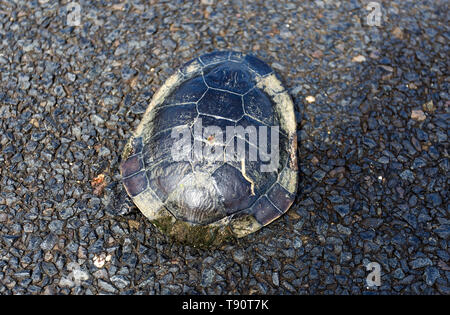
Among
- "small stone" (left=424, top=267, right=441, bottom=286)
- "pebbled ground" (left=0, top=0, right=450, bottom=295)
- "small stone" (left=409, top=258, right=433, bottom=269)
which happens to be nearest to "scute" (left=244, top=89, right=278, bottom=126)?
"pebbled ground" (left=0, top=0, right=450, bottom=295)

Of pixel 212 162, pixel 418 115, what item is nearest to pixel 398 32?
pixel 418 115

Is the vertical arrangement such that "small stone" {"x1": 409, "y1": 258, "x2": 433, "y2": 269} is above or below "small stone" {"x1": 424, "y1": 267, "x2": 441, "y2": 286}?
above

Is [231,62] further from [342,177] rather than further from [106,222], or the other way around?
[106,222]

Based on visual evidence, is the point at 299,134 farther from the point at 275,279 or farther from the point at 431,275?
the point at 431,275

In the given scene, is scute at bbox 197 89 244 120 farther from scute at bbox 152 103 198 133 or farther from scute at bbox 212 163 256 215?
scute at bbox 212 163 256 215

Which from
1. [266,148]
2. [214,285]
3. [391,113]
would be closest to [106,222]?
[214,285]

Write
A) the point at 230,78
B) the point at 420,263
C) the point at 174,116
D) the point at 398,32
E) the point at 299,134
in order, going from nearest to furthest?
the point at 420,263 → the point at 174,116 → the point at 230,78 → the point at 299,134 → the point at 398,32

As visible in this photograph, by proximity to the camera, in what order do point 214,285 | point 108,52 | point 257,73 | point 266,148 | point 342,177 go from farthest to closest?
point 108,52, point 257,73, point 342,177, point 266,148, point 214,285
